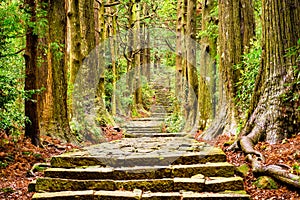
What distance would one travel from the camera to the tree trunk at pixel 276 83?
19.8 feet

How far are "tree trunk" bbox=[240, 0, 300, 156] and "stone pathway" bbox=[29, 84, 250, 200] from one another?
2.96 ft

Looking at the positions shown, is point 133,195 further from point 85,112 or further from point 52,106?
point 85,112

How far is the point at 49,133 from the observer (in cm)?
918

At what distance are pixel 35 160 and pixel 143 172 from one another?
265 cm

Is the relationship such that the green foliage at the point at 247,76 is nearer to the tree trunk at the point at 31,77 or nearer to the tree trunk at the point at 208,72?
the tree trunk at the point at 208,72

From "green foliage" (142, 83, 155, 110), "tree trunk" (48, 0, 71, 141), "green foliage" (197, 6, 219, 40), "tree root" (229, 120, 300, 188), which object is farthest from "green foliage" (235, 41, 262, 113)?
"green foliage" (142, 83, 155, 110)

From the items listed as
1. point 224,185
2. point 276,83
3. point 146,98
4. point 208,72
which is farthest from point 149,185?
point 146,98

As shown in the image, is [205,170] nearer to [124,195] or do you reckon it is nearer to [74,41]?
[124,195]

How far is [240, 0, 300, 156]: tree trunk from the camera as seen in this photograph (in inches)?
237

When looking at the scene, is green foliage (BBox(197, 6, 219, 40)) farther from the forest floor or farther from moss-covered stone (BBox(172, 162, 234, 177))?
moss-covered stone (BBox(172, 162, 234, 177))

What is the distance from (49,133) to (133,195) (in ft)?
16.2

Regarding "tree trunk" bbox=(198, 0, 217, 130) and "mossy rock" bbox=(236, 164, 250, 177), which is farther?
"tree trunk" bbox=(198, 0, 217, 130)

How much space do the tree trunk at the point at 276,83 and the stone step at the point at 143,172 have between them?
0.87 meters

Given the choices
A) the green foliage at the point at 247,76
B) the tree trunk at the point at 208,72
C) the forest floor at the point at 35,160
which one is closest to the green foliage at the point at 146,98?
the tree trunk at the point at 208,72
